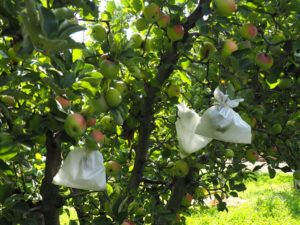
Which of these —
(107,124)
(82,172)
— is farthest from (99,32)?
(82,172)

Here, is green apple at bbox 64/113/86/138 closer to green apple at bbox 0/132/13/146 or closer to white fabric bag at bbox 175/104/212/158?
green apple at bbox 0/132/13/146

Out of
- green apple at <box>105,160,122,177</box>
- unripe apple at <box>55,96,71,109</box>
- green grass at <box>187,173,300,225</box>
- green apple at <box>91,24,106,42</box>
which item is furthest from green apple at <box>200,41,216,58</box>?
green grass at <box>187,173,300,225</box>

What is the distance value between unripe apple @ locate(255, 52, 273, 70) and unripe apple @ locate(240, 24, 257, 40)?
8 centimetres

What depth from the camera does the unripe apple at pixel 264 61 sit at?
70.2 inches

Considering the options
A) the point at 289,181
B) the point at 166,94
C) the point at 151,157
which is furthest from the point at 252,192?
the point at 166,94

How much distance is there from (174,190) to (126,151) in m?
0.36

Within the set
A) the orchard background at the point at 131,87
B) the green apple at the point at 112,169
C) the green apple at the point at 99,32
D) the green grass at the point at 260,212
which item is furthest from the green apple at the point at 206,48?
the green grass at the point at 260,212

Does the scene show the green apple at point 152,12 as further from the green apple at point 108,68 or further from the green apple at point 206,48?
the green apple at point 108,68

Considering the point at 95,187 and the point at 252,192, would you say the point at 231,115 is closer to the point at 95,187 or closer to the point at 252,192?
the point at 95,187

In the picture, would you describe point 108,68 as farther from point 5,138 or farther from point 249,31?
point 249,31

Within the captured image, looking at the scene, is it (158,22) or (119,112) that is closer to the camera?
(119,112)

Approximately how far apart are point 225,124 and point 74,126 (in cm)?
61

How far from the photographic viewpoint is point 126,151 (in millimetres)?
2484

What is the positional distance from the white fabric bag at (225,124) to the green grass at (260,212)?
3490 mm
